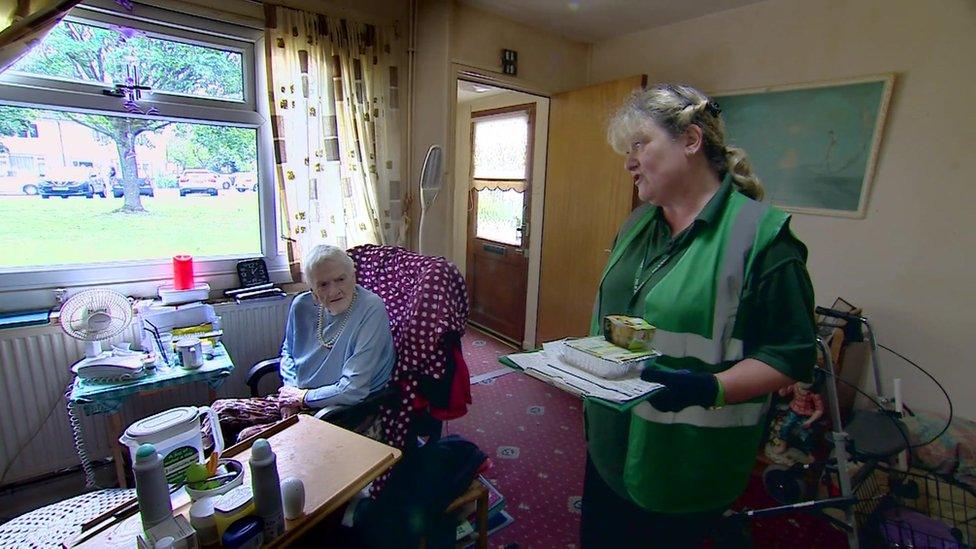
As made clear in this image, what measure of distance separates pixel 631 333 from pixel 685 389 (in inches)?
5.2

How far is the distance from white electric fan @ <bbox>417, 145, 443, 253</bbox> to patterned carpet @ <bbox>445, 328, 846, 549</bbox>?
1161mm

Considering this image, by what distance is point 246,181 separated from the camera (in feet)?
7.93

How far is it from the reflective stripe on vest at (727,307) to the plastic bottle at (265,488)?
2.65ft

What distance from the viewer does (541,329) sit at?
367cm

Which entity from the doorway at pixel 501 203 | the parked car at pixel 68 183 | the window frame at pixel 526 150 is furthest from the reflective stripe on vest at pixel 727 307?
the window frame at pixel 526 150

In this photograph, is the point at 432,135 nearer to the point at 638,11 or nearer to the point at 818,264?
the point at 638,11

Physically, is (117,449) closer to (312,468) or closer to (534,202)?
(312,468)

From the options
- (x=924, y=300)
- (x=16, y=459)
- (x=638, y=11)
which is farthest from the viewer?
(x=638, y=11)

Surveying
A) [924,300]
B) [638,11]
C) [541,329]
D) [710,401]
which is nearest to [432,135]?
[638,11]

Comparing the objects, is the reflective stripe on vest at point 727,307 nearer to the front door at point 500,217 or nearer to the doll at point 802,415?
the doll at point 802,415

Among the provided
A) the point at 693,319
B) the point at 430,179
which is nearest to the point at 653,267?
the point at 693,319

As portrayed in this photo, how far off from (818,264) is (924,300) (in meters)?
0.43

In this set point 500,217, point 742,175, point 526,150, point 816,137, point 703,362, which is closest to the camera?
point 703,362

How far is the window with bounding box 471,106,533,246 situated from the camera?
152 inches
